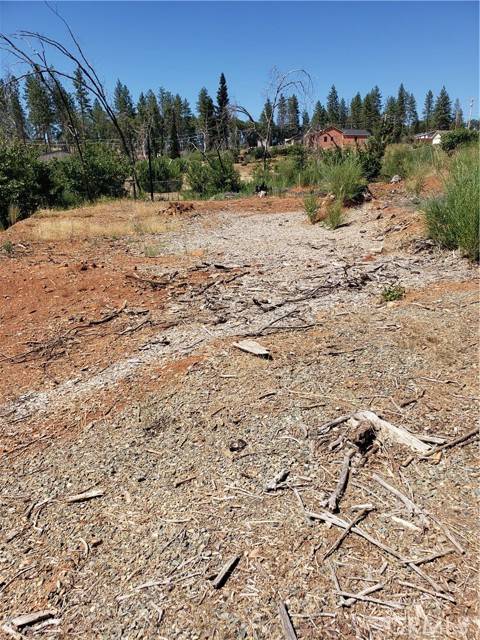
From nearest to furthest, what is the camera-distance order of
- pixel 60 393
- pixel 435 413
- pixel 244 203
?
1. pixel 435 413
2. pixel 60 393
3. pixel 244 203

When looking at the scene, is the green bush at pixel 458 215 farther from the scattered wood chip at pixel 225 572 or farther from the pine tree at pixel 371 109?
the pine tree at pixel 371 109

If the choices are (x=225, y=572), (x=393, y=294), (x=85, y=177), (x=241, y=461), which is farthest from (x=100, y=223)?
(x=225, y=572)

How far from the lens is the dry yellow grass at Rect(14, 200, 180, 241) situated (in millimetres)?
8273

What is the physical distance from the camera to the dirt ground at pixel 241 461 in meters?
1.33

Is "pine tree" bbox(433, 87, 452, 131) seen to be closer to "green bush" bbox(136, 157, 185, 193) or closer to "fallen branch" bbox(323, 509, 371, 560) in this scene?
"green bush" bbox(136, 157, 185, 193)

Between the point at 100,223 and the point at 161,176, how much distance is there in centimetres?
1034

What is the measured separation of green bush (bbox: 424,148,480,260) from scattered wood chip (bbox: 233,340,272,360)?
2661 mm

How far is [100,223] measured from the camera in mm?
9469

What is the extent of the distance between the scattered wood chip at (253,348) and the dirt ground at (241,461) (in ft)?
0.19

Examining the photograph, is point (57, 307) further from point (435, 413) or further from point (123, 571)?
point (435, 413)

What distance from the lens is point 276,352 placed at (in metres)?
2.85

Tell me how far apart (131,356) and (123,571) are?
1.84 m

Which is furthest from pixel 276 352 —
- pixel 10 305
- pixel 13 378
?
pixel 10 305

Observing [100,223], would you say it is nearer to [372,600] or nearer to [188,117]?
[372,600]
